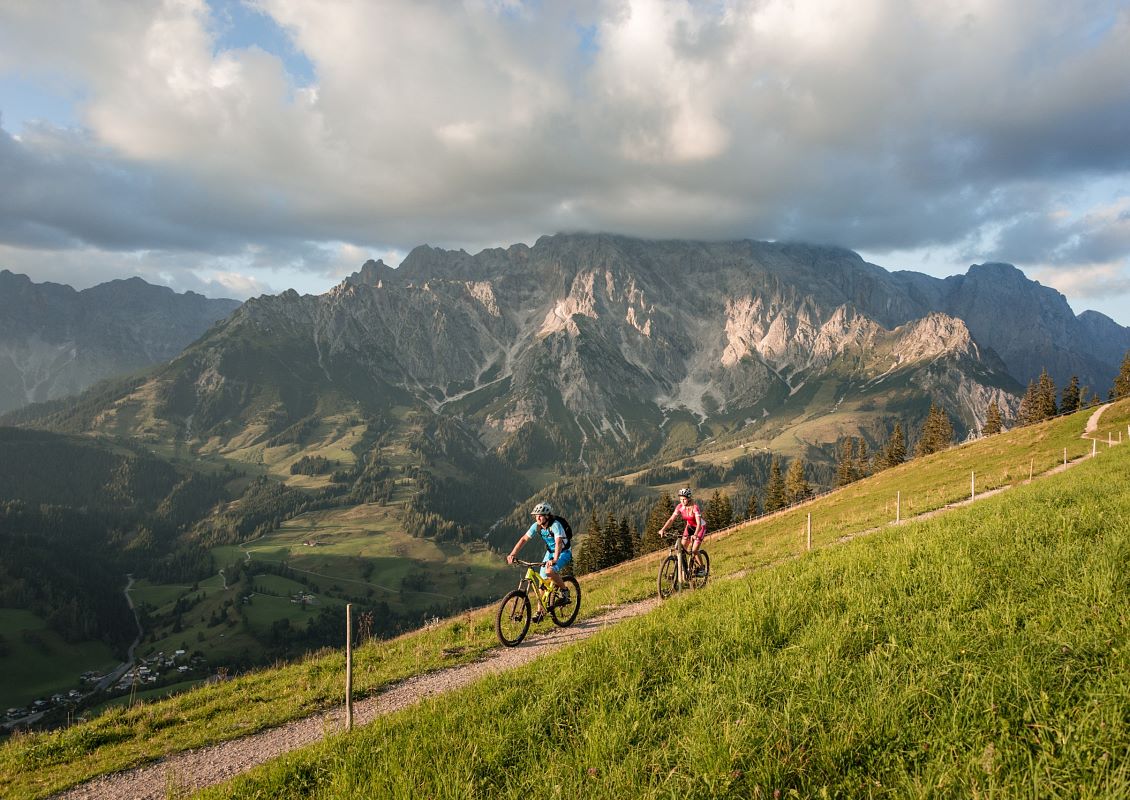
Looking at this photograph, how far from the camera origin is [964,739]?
475 centimetres

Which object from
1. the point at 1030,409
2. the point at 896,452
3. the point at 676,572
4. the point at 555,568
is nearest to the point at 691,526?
the point at 676,572

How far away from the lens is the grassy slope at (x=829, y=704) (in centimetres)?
462

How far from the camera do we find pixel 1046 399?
110 metres

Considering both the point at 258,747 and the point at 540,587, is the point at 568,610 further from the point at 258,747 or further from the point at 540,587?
the point at 258,747

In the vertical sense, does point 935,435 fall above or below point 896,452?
above

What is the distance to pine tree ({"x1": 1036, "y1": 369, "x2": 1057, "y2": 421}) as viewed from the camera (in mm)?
107375

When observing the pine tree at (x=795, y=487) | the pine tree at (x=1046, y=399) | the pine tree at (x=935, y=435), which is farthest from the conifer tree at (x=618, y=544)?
the pine tree at (x=1046, y=399)

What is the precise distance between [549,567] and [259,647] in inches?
7640

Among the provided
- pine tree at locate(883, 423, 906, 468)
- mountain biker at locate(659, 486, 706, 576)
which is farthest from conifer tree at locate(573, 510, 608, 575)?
pine tree at locate(883, 423, 906, 468)

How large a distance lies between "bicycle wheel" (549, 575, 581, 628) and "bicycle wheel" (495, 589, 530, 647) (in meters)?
0.87

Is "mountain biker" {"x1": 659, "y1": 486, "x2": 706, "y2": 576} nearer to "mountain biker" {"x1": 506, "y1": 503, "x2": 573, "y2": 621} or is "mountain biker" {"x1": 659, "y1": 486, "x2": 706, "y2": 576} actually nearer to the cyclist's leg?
the cyclist's leg

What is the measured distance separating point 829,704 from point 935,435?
13339cm

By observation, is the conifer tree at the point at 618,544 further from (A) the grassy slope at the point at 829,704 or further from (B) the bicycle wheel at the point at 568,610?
(A) the grassy slope at the point at 829,704

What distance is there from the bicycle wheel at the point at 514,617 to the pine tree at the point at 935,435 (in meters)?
121
